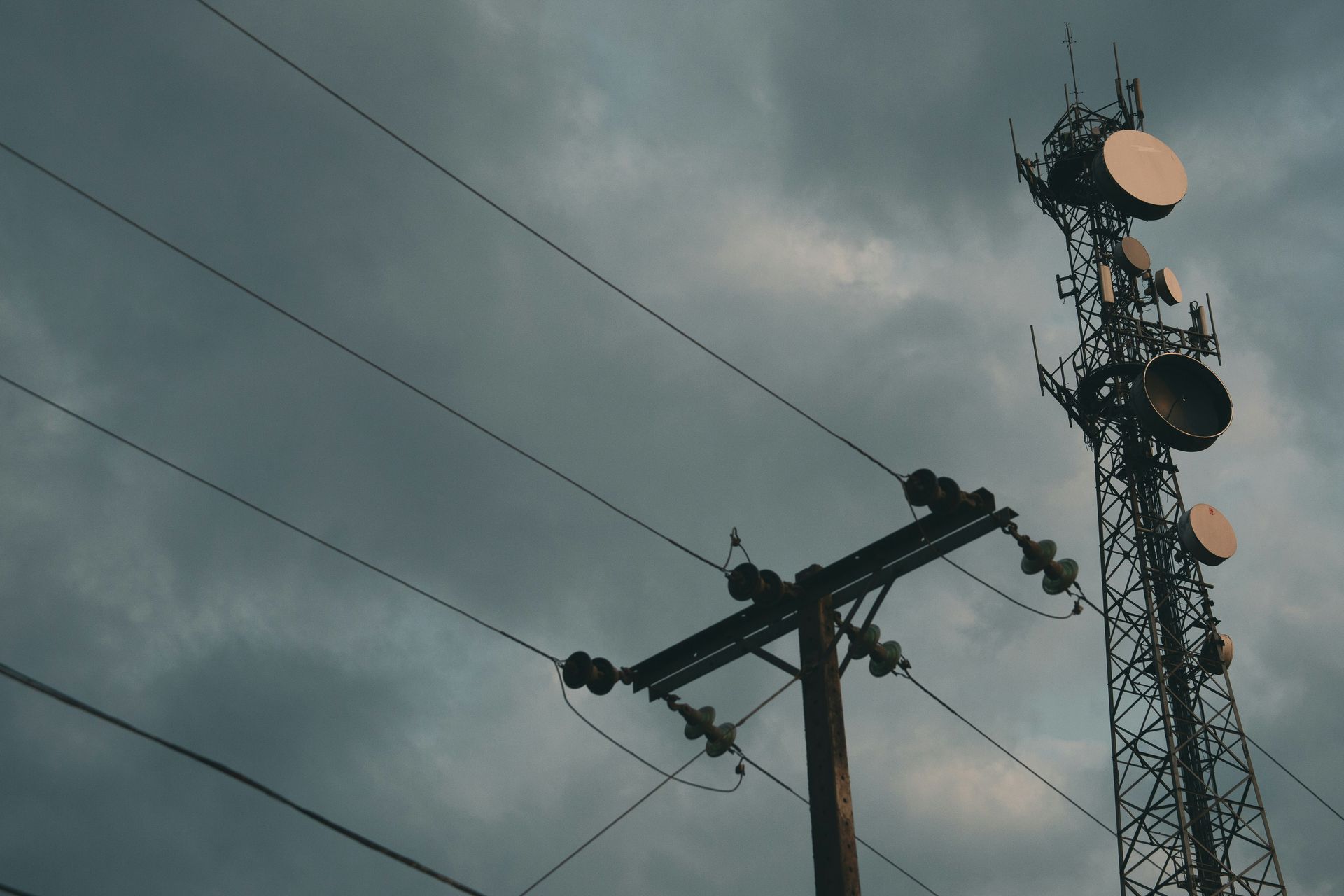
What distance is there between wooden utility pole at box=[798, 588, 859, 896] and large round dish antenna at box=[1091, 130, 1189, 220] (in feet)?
89.0

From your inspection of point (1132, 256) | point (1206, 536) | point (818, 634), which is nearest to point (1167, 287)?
point (1132, 256)

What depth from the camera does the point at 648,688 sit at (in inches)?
606

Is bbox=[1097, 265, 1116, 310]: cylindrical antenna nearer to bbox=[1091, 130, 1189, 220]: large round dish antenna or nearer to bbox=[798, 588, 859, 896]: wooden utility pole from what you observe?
bbox=[1091, 130, 1189, 220]: large round dish antenna

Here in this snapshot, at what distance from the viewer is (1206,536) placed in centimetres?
3362

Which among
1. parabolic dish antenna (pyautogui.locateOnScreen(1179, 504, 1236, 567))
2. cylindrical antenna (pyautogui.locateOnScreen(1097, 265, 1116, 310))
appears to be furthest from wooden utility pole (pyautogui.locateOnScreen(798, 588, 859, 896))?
cylindrical antenna (pyautogui.locateOnScreen(1097, 265, 1116, 310))

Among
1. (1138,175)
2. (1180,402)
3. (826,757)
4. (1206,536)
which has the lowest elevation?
(826,757)

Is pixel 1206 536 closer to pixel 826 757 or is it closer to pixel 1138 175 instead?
pixel 1138 175

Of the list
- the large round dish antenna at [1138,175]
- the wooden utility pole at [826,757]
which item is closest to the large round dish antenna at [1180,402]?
the large round dish antenna at [1138,175]

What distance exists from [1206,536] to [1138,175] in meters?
11.1

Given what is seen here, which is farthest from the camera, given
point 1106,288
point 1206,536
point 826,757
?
point 1106,288

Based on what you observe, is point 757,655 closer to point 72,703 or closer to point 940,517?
point 940,517

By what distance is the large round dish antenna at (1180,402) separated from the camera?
114ft

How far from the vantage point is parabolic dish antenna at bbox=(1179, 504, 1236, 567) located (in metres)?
33.5

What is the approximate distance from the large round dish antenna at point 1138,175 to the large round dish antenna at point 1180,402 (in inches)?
208
